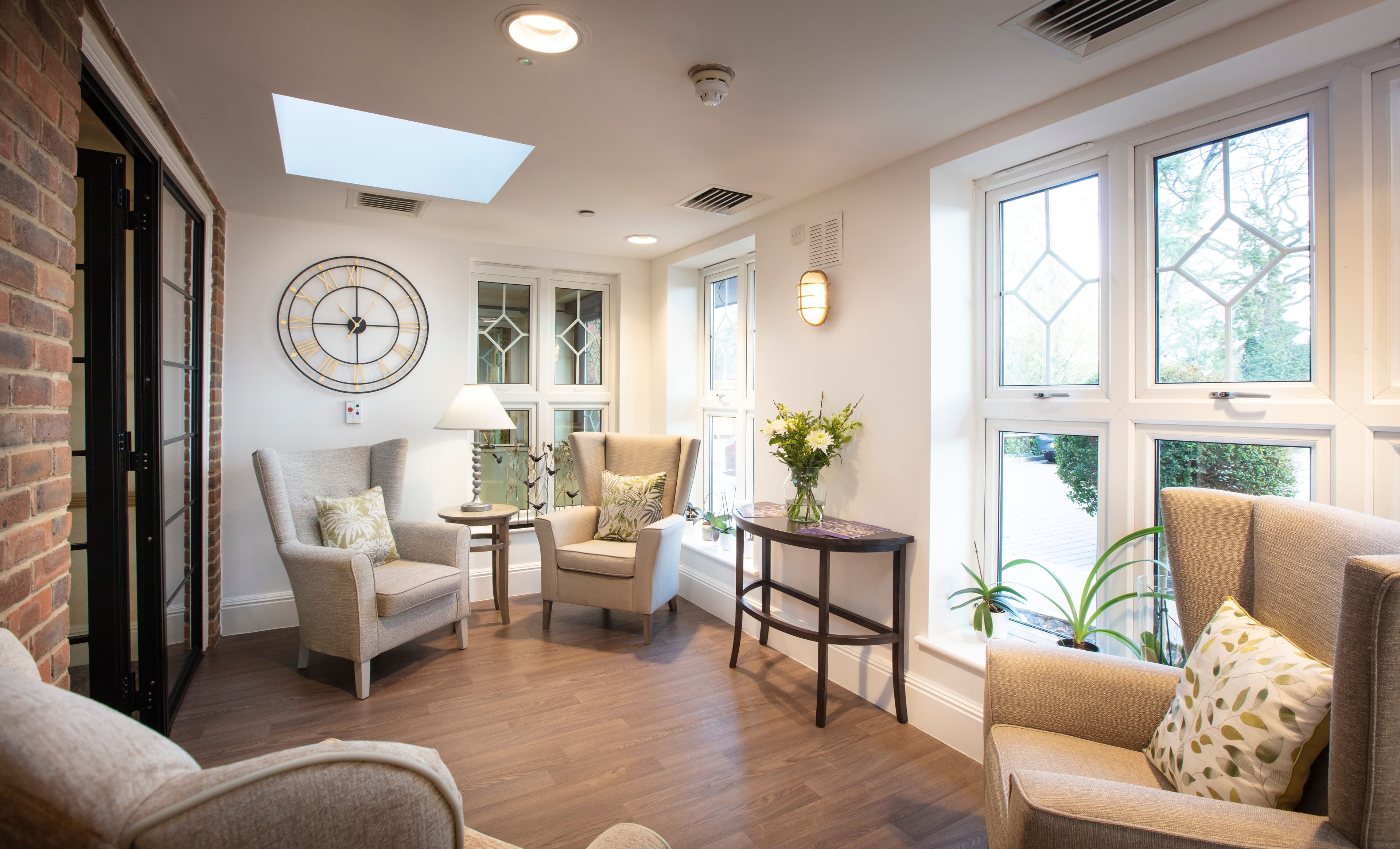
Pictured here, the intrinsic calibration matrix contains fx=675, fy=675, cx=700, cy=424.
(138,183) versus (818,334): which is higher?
(138,183)

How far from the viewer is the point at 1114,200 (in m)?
2.33

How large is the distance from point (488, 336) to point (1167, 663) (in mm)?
4026

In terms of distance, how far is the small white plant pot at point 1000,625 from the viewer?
2531 millimetres

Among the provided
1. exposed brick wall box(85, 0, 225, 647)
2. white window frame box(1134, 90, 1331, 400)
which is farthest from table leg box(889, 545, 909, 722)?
exposed brick wall box(85, 0, 225, 647)

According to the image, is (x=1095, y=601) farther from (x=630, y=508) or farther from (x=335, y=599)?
(x=335, y=599)

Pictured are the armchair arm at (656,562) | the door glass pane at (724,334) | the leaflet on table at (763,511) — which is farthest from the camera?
the door glass pane at (724,334)

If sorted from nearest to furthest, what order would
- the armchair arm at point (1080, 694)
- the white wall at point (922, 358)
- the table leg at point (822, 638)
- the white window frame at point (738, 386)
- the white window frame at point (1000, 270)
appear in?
1. the armchair arm at point (1080, 694)
2. the white wall at point (922, 358)
3. the white window frame at point (1000, 270)
4. the table leg at point (822, 638)
5. the white window frame at point (738, 386)

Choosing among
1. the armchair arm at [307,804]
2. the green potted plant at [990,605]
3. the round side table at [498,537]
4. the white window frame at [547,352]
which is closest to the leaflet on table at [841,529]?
the green potted plant at [990,605]

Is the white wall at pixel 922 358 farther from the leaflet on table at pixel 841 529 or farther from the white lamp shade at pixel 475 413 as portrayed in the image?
the white lamp shade at pixel 475 413

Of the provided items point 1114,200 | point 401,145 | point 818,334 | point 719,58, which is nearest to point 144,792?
point 719,58

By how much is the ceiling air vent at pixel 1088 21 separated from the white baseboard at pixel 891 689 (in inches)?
85.7

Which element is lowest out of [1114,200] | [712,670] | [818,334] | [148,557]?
[712,670]

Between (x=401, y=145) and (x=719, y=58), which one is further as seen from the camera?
(x=401, y=145)

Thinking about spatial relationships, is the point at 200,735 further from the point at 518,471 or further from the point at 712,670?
the point at 518,471
